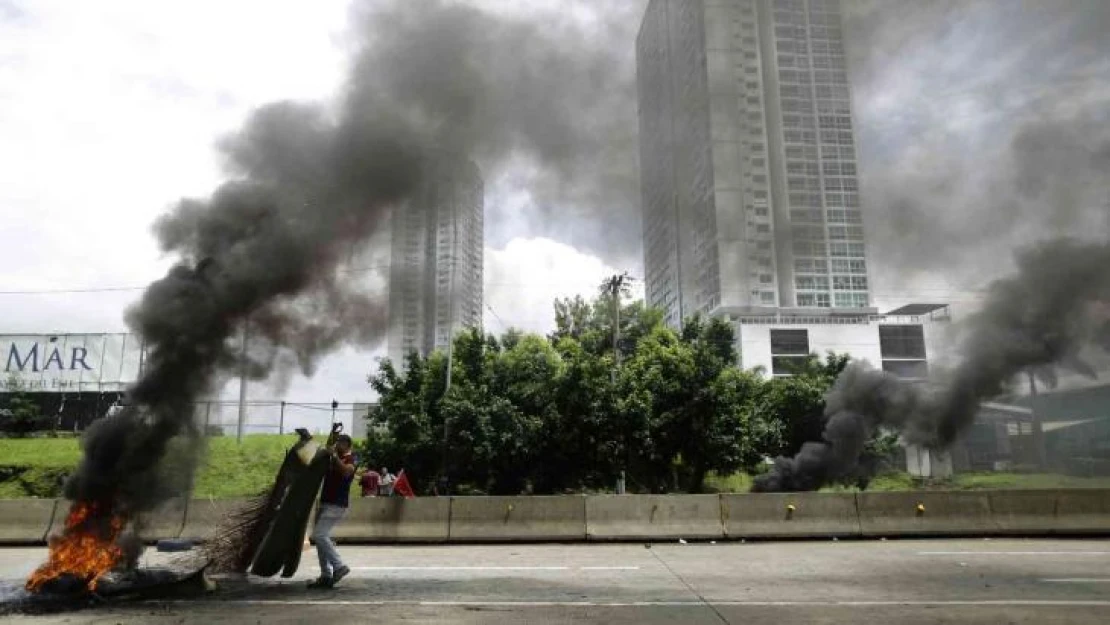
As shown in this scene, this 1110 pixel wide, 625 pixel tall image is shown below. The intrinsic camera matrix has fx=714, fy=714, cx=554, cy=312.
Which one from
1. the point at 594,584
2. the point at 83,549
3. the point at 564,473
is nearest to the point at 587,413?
the point at 564,473

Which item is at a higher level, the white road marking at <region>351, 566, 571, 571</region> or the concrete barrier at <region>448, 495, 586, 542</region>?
the concrete barrier at <region>448, 495, 586, 542</region>

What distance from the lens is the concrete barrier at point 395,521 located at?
44.3 feet

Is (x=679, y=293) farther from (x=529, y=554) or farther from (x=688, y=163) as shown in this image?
(x=529, y=554)

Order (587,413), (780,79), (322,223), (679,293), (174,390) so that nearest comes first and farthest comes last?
(174,390), (322,223), (780,79), (679,293), (587,413)

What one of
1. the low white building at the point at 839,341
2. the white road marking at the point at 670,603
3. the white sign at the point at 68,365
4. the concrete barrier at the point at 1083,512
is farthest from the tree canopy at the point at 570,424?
the low white building at the point at 839,341

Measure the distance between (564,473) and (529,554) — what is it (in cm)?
1196

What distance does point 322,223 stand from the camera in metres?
9.17

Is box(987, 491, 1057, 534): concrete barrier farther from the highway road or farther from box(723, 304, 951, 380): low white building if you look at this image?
box(723, 304, 951, 380): low white building

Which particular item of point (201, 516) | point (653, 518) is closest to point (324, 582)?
point (201, 516)

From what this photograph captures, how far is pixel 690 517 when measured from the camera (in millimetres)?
13562

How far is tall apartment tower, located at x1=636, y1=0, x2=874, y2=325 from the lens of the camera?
426 inches

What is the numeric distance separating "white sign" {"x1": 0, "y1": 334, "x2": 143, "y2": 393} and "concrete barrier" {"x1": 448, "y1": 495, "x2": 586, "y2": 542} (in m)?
22.4

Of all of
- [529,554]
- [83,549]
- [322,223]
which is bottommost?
[529,554]

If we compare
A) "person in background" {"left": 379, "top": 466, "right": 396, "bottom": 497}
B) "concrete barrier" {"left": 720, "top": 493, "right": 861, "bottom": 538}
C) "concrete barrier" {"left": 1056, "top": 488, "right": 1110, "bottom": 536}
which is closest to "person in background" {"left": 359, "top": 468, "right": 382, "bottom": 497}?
"person in background" {"left": 379, "top": 466, "right": 396, "bottom": 497}
